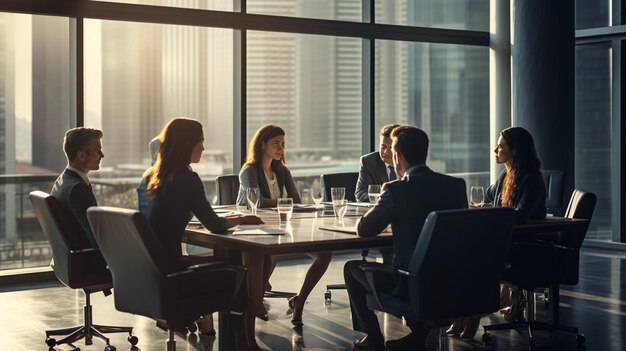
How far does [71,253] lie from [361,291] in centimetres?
157

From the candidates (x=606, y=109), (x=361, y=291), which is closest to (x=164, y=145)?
(x=361, y=291)

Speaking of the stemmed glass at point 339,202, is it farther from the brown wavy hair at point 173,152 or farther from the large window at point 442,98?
the large window at point 442,98

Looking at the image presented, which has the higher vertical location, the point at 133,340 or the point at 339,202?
the point at 339,202

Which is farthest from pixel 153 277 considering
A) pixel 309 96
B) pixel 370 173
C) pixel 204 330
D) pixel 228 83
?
pixel 309 96

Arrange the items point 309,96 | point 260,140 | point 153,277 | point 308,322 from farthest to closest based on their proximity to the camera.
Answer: point 309,96, point 260,140, point 308,322, point 153,277

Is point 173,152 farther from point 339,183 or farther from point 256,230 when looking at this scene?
point 339,183

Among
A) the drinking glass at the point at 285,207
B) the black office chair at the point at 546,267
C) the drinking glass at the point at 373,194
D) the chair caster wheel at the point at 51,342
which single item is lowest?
the chair caster wheel at the point at 51,342

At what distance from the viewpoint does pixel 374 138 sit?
943 centimetres

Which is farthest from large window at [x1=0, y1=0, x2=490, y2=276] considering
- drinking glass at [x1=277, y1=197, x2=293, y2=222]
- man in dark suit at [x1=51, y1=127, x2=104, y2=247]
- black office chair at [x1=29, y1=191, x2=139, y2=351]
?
drinking glass at [x1=277, y1=197, x2=293, y2=222]

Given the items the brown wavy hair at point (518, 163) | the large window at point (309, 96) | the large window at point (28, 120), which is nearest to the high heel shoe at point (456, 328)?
the brown wavy hair at point (518, 163)

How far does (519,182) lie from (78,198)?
8.33ft

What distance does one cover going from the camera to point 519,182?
18.1 ft

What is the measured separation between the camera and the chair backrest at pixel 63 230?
500 centimetres

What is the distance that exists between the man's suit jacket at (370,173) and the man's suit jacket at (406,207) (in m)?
2.42
